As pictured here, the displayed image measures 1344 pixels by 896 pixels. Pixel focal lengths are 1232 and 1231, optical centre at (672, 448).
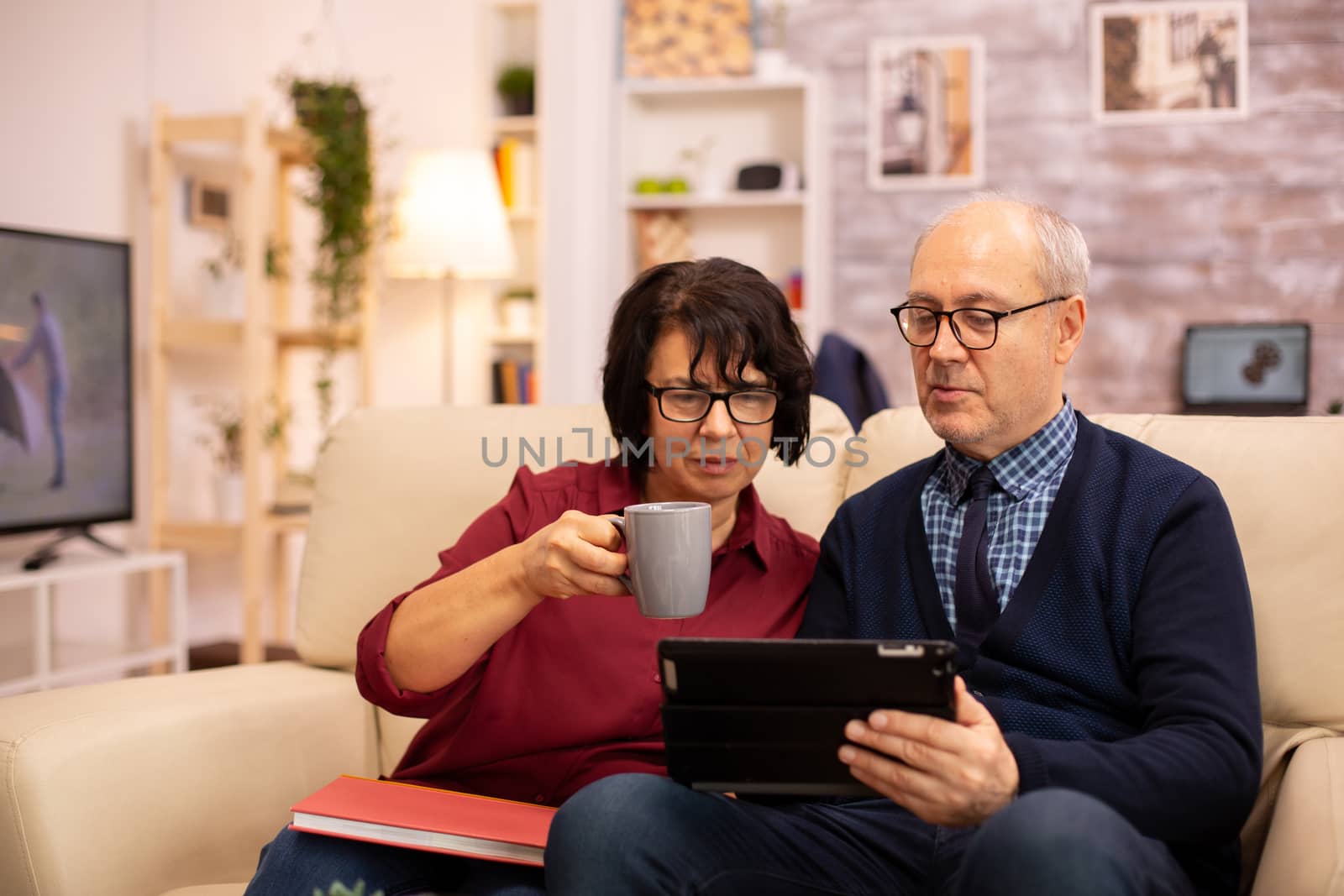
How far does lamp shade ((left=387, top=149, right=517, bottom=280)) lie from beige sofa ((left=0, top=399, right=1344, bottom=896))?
228cm

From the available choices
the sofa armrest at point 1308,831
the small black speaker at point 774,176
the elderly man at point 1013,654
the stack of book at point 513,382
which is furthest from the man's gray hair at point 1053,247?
the stack of book at point 513,382

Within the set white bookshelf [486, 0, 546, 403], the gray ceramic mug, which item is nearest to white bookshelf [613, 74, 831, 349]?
white bookshelf [486, 0, 546, 403]

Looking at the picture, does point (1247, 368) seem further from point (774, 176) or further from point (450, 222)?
point (450, 222)

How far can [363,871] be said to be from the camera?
4.32ft

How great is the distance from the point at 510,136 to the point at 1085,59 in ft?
7.11

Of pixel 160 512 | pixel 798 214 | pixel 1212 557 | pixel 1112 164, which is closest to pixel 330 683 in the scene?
pixel 1212 557

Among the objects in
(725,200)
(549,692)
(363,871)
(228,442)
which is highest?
(725,200)

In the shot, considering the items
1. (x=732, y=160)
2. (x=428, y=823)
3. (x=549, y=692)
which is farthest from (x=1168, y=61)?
(x=428, y=823)

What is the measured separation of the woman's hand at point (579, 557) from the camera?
4.00 feet

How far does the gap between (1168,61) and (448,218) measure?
8.51 ft

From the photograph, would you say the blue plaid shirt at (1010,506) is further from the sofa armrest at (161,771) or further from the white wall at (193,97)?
the white wall at (193,97)

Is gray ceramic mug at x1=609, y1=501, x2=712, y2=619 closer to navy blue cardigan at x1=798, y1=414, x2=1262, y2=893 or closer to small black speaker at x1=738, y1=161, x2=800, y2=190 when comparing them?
navy blue cardigan at x1=798, y1=414, x2=1262, y2=893

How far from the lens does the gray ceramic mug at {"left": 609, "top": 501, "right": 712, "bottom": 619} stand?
1139mm

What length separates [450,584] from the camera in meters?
1.34
